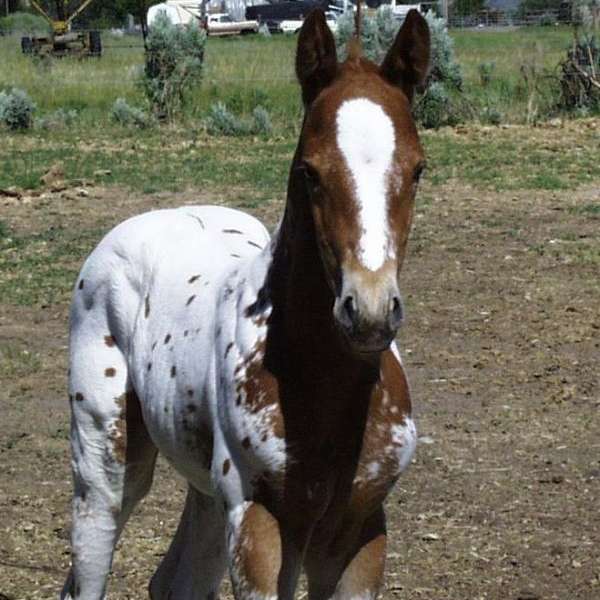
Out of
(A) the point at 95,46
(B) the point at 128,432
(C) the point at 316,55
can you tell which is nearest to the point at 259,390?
(C) the point at 316,55

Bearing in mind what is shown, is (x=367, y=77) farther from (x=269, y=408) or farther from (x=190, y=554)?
(x=190, y=554)

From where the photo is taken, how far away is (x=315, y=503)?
10.7 ft

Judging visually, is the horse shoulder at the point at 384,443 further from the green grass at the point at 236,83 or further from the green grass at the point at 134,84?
the green grass at the point at 134,84

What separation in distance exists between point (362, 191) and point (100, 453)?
1428 mm

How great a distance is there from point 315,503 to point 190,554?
107 cm

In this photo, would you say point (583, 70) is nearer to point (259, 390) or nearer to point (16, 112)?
point (16, 112)

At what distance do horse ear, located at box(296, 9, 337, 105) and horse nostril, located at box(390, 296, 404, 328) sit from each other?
24.7 inches

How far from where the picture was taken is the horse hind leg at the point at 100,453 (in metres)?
4.10

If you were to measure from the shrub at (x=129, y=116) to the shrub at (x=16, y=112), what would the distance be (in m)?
0.97

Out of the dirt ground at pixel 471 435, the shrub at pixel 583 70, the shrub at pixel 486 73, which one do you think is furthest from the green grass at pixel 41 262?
the shrub at pixel 486 73

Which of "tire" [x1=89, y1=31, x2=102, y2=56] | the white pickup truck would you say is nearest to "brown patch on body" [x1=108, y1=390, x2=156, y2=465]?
"tire" [x1=89, y1=31, x2=102, y2=56]

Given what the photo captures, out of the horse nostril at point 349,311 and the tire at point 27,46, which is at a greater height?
the horse nostril at point 349,311

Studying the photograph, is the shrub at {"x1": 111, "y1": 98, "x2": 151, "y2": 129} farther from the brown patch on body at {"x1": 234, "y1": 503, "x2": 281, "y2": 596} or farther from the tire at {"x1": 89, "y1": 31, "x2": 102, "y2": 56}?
the tire at {"x1": 89, "y1": 31, "x2": 102, "y2": 56}

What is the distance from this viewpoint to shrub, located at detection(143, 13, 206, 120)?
58.9 feet
